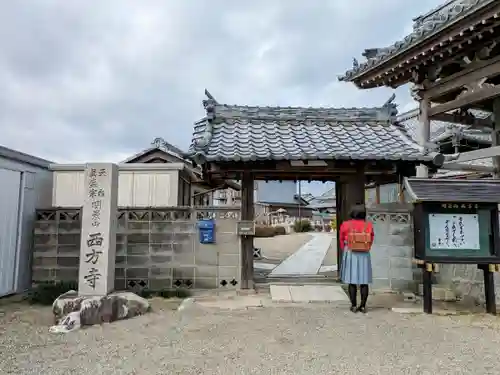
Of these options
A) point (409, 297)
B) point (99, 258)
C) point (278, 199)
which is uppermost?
point (278, 199)

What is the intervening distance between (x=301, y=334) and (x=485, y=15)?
20.4ft

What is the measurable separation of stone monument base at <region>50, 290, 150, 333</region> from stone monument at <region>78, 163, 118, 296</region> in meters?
0.45

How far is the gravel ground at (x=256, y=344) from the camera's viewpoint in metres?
3.87

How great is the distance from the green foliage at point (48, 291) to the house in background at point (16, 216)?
45cm

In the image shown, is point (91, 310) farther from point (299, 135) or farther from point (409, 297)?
point (409, 297)

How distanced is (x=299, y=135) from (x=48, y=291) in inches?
229

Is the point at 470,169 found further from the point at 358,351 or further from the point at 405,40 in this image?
the point at 358,351

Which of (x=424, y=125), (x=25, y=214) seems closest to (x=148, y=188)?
(x=25, y=214)

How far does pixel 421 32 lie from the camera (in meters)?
7.72

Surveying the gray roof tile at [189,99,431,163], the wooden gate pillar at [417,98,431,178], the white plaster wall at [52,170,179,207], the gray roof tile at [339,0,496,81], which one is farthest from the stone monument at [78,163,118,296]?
the wooden gate pillar at [417,98,431,178]

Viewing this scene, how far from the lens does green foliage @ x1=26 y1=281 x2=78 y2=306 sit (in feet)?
22.5

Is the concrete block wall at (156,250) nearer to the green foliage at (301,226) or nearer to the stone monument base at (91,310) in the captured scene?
the stone monument base at (91,310)

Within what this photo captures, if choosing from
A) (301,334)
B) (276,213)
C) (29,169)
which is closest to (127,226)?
(29,169)

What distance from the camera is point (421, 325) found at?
17.9 feet
